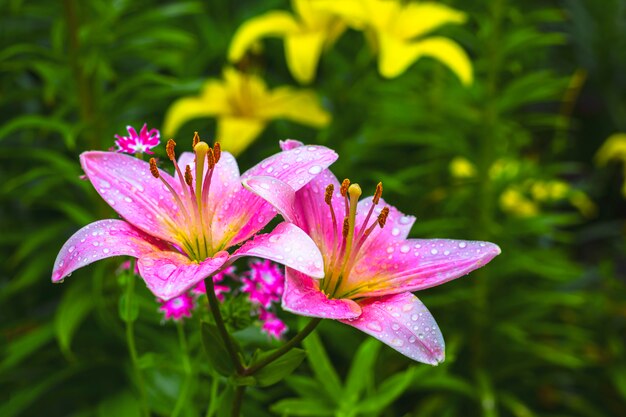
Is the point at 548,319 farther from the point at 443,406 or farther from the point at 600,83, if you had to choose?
the point at 600,83

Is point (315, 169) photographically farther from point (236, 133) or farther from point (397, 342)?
point (236, 133)

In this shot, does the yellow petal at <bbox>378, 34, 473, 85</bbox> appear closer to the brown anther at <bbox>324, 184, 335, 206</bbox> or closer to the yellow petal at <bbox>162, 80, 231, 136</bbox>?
the yellow petal at <bbox>162, 80, 231, 136</bbox>

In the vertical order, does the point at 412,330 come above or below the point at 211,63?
above

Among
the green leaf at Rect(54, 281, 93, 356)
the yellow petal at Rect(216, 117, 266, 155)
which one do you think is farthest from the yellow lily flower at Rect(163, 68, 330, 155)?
the green leaf at Rect(54, 281, 93, 356)

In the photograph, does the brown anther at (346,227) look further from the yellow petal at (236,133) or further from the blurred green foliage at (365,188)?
the yellow petal at (236,133)

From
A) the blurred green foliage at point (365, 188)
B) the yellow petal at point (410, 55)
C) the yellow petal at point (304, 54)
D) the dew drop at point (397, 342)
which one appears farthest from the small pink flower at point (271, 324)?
the yellow petal at point (304, 54)

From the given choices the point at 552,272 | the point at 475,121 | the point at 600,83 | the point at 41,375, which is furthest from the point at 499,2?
the point at 600,83
